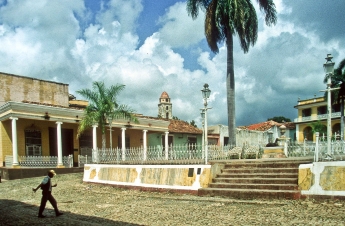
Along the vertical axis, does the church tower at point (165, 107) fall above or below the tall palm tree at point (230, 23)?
below

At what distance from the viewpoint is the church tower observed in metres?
48.3

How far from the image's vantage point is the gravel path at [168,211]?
606 cm

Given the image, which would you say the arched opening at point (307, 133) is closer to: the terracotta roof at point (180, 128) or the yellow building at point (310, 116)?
the yellow building at point (310, 116)

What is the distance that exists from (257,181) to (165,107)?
4012cm

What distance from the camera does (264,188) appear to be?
27.1 ft

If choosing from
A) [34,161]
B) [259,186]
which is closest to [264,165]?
[259,186]

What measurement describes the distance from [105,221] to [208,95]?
5.45m

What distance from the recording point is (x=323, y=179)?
7328mm

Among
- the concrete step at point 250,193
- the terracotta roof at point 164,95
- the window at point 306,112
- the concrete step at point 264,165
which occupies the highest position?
the terracotta roof at point 164,95

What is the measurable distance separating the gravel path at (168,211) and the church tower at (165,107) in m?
38.0

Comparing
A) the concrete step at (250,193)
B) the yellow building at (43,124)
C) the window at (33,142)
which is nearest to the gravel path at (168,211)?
the concrete step at (250,193)

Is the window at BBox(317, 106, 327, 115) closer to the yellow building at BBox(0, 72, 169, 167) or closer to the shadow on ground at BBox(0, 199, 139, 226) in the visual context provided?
the yellow building at BBox(0, 72, 169, 167)

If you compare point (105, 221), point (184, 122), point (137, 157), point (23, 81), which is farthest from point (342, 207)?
point (184, 122)

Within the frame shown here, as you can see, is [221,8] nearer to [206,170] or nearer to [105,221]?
[206,170]
